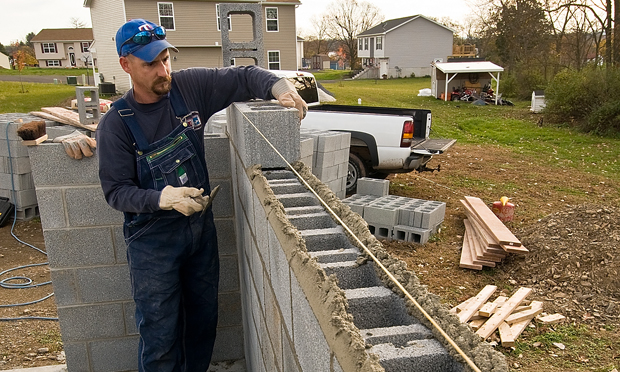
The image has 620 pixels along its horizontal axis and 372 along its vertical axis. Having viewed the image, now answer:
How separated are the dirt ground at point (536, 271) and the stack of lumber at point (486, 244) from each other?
14 cm

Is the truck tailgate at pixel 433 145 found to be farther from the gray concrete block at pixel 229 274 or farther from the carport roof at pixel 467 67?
the carport roof at pixel 467 67

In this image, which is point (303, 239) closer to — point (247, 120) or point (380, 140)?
point (247, 120)

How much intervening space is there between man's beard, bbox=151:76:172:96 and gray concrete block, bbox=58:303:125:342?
6.34ft

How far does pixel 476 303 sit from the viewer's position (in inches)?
203

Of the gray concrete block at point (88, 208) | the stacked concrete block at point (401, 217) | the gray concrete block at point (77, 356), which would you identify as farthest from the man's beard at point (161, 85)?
the stacked concrete block at point (401, 217)

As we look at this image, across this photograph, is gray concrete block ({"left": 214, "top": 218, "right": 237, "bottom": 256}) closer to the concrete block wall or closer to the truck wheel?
the concrete block wall

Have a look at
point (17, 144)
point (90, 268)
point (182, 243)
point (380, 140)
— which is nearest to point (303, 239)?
point (182, 243)

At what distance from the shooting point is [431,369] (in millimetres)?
1223

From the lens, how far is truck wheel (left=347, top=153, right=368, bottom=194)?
29.4 ft

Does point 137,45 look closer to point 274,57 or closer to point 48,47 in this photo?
point 274,57

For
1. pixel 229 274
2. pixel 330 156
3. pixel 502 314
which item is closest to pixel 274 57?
pixel 330 156

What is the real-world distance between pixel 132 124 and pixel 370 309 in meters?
1.95

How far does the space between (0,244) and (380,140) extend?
259 inches

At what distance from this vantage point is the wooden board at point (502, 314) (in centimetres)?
472
